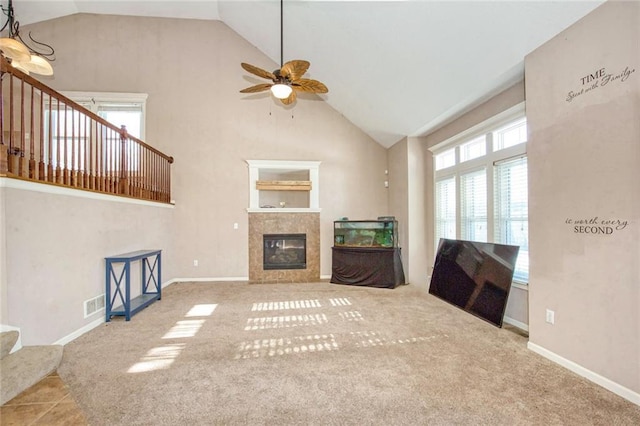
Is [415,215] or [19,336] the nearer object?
[19,336]

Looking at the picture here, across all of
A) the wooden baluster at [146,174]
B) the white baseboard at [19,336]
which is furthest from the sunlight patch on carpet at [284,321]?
the wooden baluster at [146,174]

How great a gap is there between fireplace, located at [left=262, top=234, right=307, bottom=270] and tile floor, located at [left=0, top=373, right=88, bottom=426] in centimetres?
392

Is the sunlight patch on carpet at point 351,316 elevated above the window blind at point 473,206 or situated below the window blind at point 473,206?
below

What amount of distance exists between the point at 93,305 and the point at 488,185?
5096 millimetres

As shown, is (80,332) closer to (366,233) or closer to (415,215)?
(366,233)

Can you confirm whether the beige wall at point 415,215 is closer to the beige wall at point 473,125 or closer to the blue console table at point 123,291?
the beige wall at point 473,125

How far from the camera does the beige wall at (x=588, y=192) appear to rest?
200 centimetres

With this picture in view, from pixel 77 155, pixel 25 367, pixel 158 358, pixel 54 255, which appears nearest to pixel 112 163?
pixel 77 155

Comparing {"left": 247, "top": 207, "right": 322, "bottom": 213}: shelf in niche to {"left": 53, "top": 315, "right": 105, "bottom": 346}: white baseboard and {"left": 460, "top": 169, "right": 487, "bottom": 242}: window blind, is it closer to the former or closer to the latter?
{"left": 460, "top": 169, "right": 487, "bottom": 242}: window blind

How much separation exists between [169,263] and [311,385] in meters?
4.53

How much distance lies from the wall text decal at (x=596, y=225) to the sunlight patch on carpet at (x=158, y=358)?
3.58 metres

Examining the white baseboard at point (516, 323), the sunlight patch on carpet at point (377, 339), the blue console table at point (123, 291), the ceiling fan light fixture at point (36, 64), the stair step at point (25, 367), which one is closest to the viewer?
the stair step at point (25, 367)

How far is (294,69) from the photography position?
322 centimetres

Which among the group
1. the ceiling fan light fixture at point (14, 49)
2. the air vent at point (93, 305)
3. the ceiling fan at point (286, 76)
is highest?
the ceiling fan light fixture at point (14, 49)
